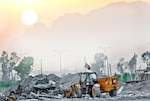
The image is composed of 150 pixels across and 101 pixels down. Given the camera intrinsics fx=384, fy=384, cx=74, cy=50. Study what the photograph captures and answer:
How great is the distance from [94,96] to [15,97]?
960cm

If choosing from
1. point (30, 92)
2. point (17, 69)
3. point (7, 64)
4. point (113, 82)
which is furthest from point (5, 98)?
point (7, 64)

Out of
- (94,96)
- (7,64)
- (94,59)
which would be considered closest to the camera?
(94,96)

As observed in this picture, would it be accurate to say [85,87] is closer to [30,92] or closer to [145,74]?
[30,92]

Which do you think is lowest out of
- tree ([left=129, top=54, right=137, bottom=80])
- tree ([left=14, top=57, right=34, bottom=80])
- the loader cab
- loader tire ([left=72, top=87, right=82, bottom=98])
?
loader tire ([left=72, top=87, right=82, bottom=98])

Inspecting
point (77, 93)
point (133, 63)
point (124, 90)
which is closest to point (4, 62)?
point (133, 63)

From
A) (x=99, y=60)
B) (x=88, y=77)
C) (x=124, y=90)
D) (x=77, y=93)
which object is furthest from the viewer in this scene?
(x=99, y=60)

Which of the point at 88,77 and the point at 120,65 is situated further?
the point at 120,65

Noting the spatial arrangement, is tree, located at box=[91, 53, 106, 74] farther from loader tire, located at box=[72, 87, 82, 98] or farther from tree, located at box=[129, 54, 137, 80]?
loader tire, located at box=[72, 87, 82, 98]

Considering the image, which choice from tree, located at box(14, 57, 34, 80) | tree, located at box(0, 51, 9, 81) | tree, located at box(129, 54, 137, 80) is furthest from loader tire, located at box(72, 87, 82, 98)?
tree, located at box(129, 54, 137, 80)

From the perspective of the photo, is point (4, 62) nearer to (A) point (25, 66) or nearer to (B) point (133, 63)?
(A) point (25, 66)

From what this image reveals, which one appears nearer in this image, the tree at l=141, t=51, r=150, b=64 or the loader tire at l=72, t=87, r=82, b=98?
the loader tire at l=72, t=87, r=82, b=98

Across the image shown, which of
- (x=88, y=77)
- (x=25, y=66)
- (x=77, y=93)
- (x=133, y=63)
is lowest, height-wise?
(x=77, y=93)

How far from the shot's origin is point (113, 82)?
126 feet

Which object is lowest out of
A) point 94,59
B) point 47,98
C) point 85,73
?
point 47,98
